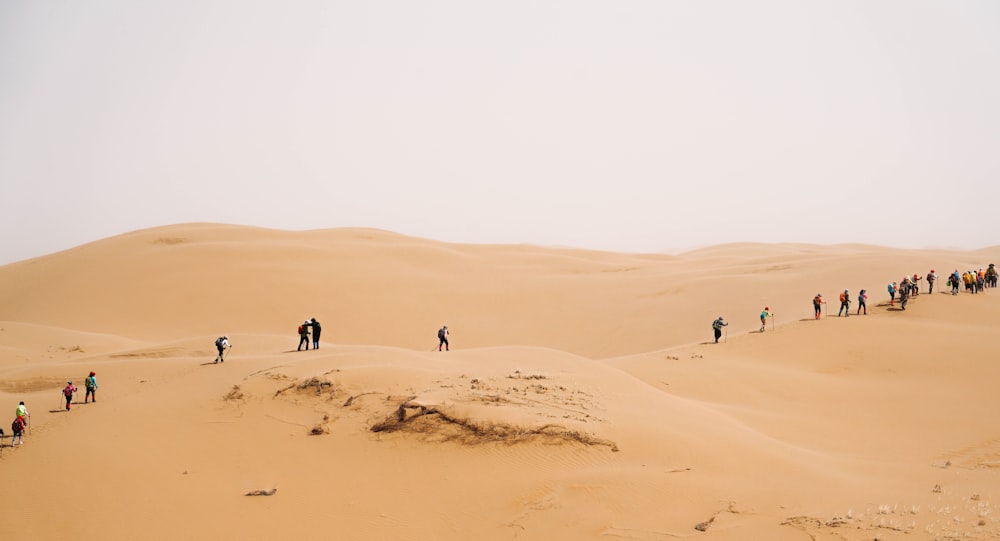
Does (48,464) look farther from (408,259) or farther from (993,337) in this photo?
(408,259)

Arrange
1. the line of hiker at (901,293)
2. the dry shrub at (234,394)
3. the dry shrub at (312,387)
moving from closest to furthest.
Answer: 1. the dry shrub at (312,387)
2. the dry shrub at (234,394)
3. the line of hiker at (901,293)

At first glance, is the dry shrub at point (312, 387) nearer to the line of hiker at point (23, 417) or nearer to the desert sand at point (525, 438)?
the desert sand at point (525, 438)

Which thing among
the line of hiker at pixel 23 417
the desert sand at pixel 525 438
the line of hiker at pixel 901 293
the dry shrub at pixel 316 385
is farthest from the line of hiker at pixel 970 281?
the line of hiker at pixel 23 417

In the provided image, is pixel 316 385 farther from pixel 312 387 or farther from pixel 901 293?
pixel 901 293

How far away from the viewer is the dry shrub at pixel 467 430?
10062 millimetres

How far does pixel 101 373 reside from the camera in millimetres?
15359

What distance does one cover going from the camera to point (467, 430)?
33.7ft

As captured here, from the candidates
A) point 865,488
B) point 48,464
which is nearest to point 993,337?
point 865,488

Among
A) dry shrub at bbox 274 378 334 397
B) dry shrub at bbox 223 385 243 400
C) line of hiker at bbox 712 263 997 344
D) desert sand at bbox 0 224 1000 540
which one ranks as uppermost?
line of hiker at bbox 712 263 997 344

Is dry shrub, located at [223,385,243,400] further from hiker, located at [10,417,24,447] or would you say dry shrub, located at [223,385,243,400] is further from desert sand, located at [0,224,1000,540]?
hiker, located at [10,417,24,447]

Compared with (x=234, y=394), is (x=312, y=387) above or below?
above

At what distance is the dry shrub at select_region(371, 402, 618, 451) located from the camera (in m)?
10.1

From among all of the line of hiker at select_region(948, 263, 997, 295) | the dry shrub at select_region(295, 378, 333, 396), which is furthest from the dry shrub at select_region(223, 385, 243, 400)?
the line of hiker at select_region(948, 263, 997, 295)

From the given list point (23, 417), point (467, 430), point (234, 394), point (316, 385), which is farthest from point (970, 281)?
point (23, 417)
